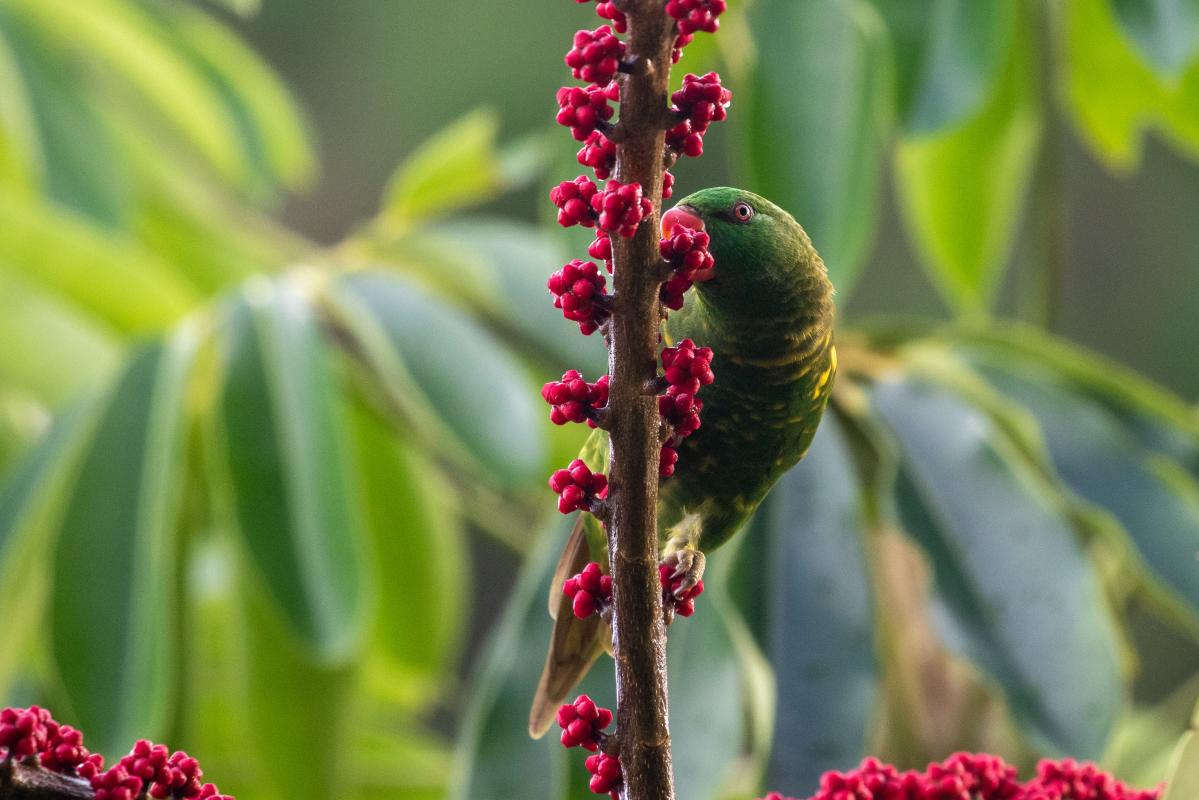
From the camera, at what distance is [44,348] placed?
1.06 meters

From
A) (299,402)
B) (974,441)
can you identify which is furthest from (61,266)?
(974,441)

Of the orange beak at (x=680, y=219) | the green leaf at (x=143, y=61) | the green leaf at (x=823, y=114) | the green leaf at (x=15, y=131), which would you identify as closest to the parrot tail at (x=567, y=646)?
the orange beak at (x=680, y=219)

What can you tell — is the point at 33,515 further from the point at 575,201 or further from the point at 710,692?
the point at 575,201

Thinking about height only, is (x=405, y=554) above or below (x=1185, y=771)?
above

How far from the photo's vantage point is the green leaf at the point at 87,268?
3.09ft

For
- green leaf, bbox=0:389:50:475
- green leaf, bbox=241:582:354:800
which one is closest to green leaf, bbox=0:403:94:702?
green leaf, bbox=241:582:354:800

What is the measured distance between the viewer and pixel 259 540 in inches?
28.3

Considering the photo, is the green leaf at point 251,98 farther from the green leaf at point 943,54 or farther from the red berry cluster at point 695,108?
the red berry cluster at point 695,108

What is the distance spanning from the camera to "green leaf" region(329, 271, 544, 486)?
2.50 feet

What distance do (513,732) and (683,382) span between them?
400 millimetres

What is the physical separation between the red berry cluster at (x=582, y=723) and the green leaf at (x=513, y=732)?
0.29 m

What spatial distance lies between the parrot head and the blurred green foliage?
141mm

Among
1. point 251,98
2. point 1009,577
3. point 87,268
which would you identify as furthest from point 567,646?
point 251,98

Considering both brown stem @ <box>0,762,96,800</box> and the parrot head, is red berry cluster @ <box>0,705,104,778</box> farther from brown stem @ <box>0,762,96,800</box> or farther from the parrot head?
the parrot head
